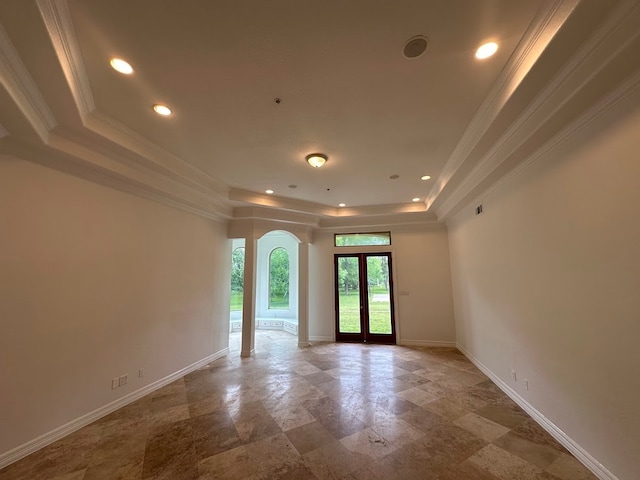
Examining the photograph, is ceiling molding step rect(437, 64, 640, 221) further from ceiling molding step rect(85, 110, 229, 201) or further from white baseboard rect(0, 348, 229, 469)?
white baseboard rect(0, 348, 229, 469)

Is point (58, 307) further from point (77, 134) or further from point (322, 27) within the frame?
point (322, 27)

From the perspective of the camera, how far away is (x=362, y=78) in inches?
87.1

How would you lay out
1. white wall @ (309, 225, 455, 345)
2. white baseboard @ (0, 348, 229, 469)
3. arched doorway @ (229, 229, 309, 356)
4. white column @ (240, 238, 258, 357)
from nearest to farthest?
white baseboard @ (0, 348, 229, 469) < white column @ (240, 238, 258, 357) < white wall @ (309, 225, 455, 345) < arched doorway @ (229, 229, 309, 356)

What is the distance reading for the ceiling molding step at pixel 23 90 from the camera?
67.3 inches

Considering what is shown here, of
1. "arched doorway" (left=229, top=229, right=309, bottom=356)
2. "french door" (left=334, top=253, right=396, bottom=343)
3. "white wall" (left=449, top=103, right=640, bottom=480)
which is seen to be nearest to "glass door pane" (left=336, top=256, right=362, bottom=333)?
"french door" (left=334, top=253, right=396, bottom=343)

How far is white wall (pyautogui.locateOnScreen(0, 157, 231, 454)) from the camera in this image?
2465 mm

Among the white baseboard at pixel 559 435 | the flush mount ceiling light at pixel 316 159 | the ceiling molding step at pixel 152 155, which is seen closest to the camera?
the white baseboard at pixel 559 435

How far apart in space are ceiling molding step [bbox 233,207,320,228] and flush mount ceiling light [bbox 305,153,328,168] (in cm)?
226

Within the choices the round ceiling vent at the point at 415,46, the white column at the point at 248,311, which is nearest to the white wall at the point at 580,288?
the round ceiling vent at the point at 415,46

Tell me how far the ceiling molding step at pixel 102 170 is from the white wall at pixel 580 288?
4.73 meters

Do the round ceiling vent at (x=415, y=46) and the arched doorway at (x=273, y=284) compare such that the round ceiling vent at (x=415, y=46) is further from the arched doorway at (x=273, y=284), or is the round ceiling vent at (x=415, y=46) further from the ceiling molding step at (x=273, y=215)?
the arched doorway at (x=273, y=284)

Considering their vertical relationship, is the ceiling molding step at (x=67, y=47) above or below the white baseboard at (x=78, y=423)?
above

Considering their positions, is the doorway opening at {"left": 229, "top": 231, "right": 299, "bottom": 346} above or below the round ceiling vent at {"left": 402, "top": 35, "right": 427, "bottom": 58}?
below

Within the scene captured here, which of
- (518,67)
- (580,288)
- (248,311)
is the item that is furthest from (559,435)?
(248,311)
